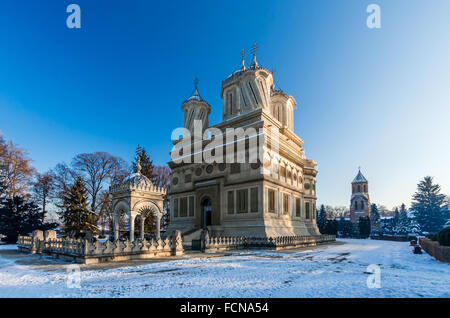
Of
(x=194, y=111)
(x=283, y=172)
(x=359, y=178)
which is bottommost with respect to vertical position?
(x=283, y=172)

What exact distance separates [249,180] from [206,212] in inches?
301

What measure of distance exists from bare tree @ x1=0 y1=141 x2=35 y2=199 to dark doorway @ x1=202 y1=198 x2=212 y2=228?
72.6 ft

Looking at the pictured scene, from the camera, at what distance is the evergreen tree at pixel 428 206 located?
226ft

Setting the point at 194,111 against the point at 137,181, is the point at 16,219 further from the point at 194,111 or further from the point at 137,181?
the point at 194,111

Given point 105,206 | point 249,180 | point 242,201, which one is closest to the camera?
point 249,180

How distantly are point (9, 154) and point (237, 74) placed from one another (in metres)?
29.9

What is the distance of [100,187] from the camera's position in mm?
36625

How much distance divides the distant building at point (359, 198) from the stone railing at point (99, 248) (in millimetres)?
73163

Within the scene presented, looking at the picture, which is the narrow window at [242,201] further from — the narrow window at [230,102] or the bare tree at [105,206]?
the bare tree at [105,206]

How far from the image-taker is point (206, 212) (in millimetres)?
31047

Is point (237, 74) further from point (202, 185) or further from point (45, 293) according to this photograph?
point (45, 293)

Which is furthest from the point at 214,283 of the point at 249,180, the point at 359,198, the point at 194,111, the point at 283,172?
the point at 359,198
